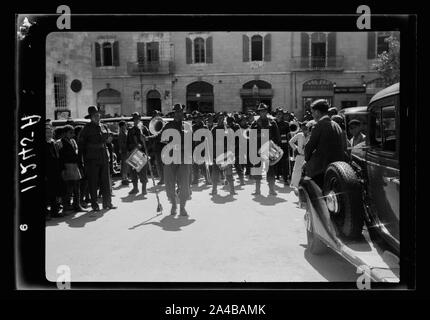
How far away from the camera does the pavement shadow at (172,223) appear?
21.4 feet

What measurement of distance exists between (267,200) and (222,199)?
3.18 feet

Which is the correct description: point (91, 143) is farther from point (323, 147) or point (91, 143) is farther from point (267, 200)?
point (323, 147)

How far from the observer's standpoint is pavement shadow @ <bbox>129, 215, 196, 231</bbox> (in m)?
6.53

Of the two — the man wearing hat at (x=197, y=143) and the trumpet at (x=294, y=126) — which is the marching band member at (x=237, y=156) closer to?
the man wearing hat at (x=197, y=143)

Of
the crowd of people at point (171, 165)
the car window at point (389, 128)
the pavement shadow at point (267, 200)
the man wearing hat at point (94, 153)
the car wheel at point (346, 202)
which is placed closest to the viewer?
the car window at point (389, 128)

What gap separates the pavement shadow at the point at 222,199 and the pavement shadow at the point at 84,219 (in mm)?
2278

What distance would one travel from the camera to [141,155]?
9.20 metres

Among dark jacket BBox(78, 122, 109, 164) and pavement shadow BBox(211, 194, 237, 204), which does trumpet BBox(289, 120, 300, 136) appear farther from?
dark jacket BBox(78, 122, 109, 164)

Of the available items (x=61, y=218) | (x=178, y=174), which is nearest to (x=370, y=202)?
(x=178, y=174)

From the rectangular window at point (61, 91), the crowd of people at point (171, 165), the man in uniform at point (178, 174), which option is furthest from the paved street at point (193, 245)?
the rectangular window at point (61, 91)

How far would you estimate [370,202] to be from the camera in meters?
4.25
